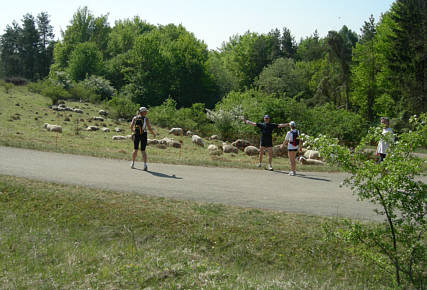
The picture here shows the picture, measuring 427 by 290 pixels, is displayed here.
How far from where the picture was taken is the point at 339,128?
2447 cm

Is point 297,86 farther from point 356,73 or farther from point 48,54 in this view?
point 48,54

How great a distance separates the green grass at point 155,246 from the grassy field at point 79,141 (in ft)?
18.9

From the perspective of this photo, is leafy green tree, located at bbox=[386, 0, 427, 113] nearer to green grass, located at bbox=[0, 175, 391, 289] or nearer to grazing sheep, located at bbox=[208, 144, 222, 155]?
grazing sheep, located at bbox=[208, 144, 222, 155]

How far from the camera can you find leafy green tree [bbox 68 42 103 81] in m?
58.1

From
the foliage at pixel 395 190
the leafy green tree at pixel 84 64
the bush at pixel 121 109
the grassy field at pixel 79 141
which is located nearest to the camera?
the foliage at pixel 395 190

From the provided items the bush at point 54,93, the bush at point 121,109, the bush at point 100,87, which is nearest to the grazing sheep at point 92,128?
the bush at point 121,109

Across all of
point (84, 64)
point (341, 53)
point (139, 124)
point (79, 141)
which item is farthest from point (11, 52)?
point (139, 124)

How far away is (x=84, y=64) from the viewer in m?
58.3

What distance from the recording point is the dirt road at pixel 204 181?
9141mm

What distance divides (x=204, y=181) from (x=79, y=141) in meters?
11.0

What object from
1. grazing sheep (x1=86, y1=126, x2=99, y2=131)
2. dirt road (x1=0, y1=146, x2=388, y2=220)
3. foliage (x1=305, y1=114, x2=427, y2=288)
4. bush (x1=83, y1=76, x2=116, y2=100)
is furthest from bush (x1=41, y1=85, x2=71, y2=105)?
foliage (x1=305, y1=114, x2=427, y2=288)

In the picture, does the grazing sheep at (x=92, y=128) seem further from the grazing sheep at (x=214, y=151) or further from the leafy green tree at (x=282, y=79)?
the leafy green tree at (x=282, y=79)

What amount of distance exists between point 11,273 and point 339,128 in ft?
72.8

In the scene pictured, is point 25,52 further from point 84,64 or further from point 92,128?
point 92,128
